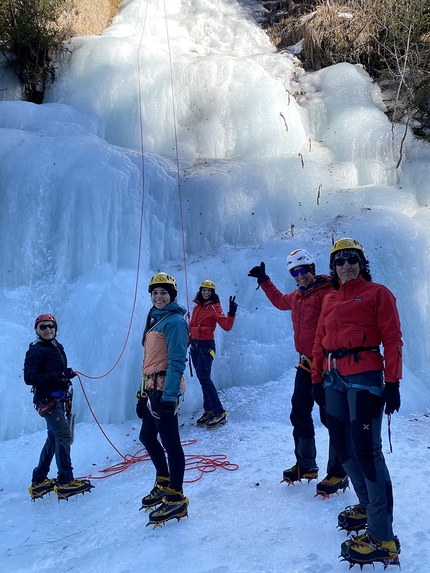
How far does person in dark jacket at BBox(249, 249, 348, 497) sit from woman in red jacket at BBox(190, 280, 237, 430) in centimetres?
185

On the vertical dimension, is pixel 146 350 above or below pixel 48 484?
above

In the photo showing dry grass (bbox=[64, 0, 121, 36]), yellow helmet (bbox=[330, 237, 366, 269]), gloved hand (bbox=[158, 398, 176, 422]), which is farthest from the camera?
dry grass (bbox=[64, 0, 121, 36])

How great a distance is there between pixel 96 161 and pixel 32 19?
14.9ft

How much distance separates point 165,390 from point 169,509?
748 mm

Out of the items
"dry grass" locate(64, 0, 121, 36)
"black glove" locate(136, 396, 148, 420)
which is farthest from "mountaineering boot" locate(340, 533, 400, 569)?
"dry grass" locate(64, 0, 121, 36)

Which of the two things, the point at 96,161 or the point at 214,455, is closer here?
the point at 214,455

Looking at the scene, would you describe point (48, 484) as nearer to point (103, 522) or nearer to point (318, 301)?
point (103, 522)

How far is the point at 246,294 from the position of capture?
7168 millimetres

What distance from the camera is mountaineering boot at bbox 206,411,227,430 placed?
206 inches

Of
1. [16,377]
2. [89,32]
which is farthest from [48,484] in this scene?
[89,32]

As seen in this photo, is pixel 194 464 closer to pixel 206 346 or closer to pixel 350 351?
pixel 206 346

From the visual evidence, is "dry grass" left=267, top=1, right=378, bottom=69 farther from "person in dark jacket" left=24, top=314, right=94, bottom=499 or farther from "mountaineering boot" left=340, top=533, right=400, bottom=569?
"mountaineering boot" left=340, top=533, right=400, bottom=569

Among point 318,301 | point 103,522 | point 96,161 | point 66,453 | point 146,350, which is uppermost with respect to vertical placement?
point 96,161

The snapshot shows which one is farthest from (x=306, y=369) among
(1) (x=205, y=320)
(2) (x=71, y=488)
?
(1) (x=205, y=320)
